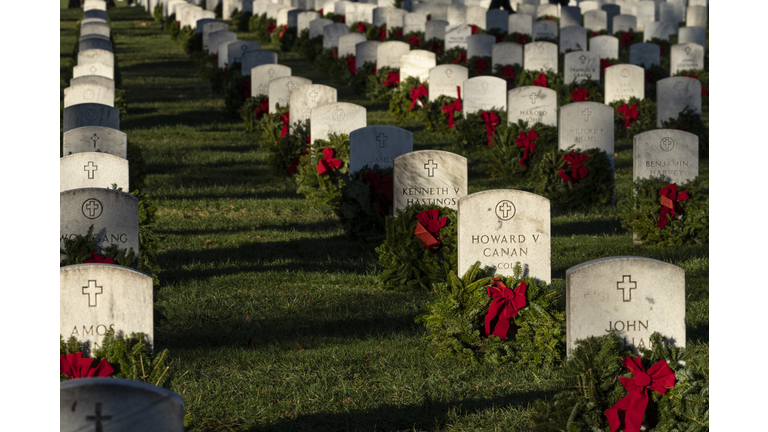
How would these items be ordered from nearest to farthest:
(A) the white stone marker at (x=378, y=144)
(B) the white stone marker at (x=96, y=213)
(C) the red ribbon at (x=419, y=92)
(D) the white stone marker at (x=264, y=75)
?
(B) the white stone marker at (x=96, y=213), (A) the white stone marker at (x=378, y=144), (D) the white stone marker at (x=264, y=75), (C) the red ribbon at (x=419, y=92)

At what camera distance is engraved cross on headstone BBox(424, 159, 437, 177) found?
28.7 feet

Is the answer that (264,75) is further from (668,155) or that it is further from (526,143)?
(668,155)

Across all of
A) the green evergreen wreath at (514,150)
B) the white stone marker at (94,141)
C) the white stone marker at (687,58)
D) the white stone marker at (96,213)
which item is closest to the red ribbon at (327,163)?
the white stone marker at (94,141)

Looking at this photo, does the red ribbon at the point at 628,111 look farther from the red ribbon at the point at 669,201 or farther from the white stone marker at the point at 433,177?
the white stone marker at the point at 433,177

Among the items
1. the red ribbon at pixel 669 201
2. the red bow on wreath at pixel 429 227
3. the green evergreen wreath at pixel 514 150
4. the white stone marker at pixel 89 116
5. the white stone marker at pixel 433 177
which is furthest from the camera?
the green evergreen wreath at pixel 514 150

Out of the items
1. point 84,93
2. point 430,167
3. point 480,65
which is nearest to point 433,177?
point 430,167

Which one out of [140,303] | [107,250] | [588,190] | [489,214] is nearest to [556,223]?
[588,190]

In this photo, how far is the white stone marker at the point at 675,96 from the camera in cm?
1507

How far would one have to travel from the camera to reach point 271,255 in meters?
9.88

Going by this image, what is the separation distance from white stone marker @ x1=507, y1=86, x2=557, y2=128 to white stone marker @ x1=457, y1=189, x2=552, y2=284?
7.19 meters

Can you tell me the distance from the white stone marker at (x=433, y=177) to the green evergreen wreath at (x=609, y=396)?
375 centimetres

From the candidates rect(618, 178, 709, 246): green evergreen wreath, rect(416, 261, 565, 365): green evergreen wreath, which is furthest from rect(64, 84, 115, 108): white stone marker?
rect(416, 261, 565, 365): green evergreen wreath

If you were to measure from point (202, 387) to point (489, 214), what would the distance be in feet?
8.15

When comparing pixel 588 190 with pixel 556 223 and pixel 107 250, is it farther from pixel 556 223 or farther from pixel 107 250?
pixel 107 250
